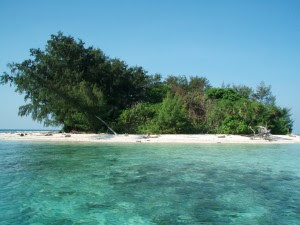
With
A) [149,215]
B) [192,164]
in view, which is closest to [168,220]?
[149,215]

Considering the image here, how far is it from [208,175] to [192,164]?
7.64ft

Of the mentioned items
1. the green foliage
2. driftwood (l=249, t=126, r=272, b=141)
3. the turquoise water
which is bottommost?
the turquoise water

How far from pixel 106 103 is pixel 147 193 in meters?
20.9

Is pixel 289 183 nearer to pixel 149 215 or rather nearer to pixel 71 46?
pixel 149 215

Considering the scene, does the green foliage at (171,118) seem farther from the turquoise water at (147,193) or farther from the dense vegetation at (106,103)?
the turquoise water at (147,193)

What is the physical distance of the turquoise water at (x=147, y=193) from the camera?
5199mm

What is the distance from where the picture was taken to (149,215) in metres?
5.30

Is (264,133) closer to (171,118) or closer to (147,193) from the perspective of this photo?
(171,118)

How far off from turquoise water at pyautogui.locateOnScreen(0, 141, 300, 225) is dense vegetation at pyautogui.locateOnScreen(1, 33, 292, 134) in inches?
548

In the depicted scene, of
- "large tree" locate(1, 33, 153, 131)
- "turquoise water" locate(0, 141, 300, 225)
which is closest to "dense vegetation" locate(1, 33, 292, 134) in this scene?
"large tree" locate(1, 33, 153, 131)

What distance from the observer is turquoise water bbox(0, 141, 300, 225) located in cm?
520

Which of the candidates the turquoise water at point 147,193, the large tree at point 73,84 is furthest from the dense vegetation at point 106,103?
the turquoise water at point 147,193

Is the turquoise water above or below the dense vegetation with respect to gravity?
below

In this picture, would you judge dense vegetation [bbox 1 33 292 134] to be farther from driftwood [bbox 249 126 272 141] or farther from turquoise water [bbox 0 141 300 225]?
turquoise water [bbox 0 141 300 225]
